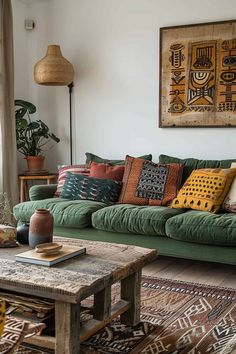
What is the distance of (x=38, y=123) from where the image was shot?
4.75 m

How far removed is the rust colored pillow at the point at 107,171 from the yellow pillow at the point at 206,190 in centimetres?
64

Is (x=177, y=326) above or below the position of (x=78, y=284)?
below

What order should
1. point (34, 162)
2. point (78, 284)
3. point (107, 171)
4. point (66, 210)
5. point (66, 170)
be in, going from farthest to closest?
point (34, 162) → point (66, 170) → point (107, 171) → point (66, 210) → point (78, 284)

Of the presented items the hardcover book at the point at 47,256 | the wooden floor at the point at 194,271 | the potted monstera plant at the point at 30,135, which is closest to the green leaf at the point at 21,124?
the potted monstera plant at the point at 30,135

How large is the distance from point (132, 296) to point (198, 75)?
2.39 m

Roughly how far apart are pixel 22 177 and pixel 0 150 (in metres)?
0.35

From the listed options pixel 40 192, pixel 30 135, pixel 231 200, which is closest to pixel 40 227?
pixel 231 200

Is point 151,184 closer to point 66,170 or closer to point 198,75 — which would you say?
point 66,170

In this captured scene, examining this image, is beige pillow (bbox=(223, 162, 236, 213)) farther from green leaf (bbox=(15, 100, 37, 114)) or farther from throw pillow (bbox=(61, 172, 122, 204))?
green leaf (bbox=(15, 100, 37, 114))

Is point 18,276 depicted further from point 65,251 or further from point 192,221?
point 192,221

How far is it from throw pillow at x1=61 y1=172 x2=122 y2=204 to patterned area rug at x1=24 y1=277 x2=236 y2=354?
1.04 metres

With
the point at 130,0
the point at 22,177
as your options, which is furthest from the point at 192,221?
the point at 130,0

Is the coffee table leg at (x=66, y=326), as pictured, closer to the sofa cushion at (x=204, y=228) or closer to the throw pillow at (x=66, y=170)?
the sofa cushion at (x=204, y=228)

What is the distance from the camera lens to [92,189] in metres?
3.84
